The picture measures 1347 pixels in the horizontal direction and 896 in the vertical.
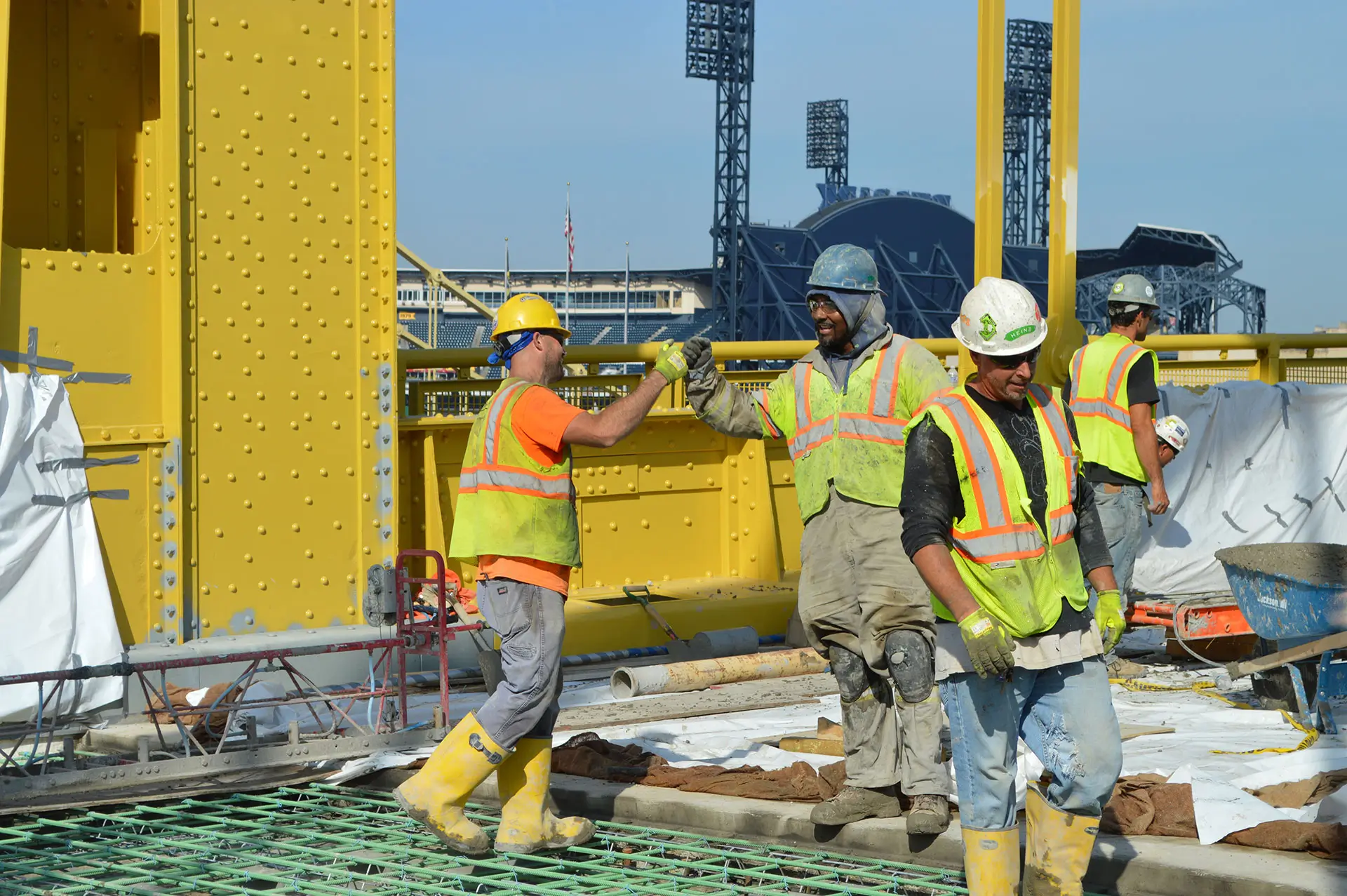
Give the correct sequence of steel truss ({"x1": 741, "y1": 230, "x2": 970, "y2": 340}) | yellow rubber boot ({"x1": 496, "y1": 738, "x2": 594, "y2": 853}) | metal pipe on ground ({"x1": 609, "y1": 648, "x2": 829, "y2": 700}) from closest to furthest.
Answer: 1. yellow rubber boot ({"x1": 496, "y1": 738, "x2": 594, "y2": 853})
2. metal pipe on ground ({"x1": 609, "y1": 648, "x2": 829, "y2": 700})
3. steel truss ({"x1": 741, "y1": 230, "x2": 970, "y2": 340})

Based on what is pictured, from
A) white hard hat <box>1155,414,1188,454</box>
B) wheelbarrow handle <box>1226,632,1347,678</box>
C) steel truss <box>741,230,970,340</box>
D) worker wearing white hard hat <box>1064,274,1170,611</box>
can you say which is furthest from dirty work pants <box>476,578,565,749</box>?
steel truss <box>741,230,970,340</box>

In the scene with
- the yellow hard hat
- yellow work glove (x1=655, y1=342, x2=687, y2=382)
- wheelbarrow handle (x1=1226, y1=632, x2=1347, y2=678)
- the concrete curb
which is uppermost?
the yellow hard hat

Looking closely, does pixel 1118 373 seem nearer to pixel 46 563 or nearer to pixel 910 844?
pixel 910 844

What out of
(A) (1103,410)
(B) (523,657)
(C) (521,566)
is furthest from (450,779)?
(A) (1103,410)

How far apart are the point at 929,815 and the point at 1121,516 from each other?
133 inches

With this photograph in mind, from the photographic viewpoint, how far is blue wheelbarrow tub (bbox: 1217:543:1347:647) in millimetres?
6848

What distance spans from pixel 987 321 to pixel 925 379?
1532 mm

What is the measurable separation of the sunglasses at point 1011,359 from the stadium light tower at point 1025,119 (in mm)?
91737

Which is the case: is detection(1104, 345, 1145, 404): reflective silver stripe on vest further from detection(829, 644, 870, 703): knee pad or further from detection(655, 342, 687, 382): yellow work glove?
detection(655, 342, 687, 382): yellow work glove

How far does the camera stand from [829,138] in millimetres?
113625

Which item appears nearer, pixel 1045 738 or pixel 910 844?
pixel 1045 738

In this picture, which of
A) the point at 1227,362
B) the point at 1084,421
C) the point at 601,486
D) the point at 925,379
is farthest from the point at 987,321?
the point at 1227,362

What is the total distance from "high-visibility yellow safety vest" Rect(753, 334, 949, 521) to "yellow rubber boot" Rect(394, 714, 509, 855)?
1.51 meters

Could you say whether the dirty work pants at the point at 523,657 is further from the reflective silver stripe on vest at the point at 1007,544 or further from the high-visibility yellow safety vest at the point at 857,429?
the reflective silver stripe on vest at the point at 1007,544
